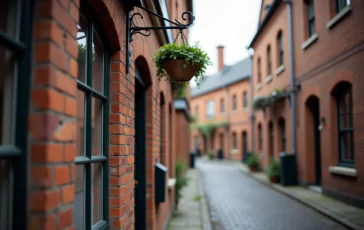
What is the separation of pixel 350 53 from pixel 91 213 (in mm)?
7600

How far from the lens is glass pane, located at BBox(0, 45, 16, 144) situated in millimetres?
1409

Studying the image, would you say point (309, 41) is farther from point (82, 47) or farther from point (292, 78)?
point (82, 47)

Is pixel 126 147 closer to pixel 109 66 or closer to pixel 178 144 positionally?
pixel 109 66

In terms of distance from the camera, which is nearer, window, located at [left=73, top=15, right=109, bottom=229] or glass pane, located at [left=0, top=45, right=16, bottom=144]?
glass pane, located at [left=0, top=45, right=16, bottom=144]

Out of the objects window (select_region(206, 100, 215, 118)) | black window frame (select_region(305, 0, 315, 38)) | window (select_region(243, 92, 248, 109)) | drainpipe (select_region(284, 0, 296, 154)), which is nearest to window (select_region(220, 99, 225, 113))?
window (select_region(206, 100, 215, 118))

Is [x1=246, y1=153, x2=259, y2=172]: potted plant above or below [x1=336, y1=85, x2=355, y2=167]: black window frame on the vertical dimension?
below

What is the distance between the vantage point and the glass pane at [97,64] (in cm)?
256

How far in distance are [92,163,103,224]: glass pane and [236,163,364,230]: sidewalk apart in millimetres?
5274

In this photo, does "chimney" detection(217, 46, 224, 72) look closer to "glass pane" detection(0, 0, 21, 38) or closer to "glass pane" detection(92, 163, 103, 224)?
"glass pane" detection(92, 163, 103, 224)

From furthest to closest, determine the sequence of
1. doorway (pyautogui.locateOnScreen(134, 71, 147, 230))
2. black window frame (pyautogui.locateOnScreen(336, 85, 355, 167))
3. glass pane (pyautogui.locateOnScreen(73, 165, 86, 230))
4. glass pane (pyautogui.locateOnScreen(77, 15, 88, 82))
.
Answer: black window frame (pyautogui.locateOnScreen(336, 85, 355, 167)) → doorway (pyautogui.locateOnScreen(134, 71, 147, 230)) → glass pane (pyautogui.locateOnScreen(77, 15, 88, 82)) → glass pane (pyautogui.locateOnScreen(73, 165, 86, 230))

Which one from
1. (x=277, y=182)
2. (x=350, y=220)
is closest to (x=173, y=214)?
(x=350, y=220)

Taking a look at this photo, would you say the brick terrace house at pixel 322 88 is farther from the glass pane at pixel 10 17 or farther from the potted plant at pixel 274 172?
the glass pane at pixel 10 17

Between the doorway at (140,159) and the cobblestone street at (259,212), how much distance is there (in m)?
2.66

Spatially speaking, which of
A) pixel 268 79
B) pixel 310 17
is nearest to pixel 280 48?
pixel 268 79
